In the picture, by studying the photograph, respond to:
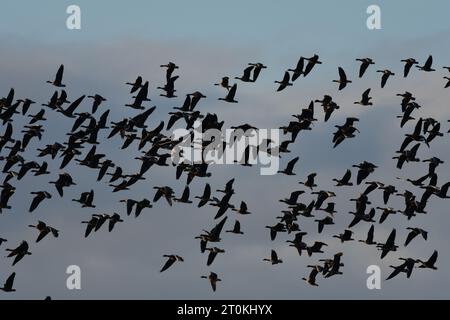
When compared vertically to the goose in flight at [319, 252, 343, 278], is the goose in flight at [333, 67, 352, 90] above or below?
above

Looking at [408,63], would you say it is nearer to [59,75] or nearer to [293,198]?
[293,198]

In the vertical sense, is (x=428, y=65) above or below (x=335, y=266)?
above

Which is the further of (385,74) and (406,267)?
(385,74)

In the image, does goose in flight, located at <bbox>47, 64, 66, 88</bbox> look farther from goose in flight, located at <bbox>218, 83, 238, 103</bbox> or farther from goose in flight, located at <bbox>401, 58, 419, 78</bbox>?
goose in flight, located at <bbox>401, 58, 419, 78</bbox>

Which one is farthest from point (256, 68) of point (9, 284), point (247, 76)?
point (9, 284)

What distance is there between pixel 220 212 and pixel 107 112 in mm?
10794

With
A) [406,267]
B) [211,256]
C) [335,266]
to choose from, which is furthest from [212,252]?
[406,267]

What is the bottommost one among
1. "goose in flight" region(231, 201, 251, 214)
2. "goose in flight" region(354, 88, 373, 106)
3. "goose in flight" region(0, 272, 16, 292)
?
"goose in flight" region(0, 272, 16, 292)

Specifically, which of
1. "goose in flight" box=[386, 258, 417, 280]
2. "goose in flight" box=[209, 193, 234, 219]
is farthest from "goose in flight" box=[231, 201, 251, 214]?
"goose in flight" box=[386, 258, 417, 280]

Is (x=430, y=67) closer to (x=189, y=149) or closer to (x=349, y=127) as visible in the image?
(x=349, y=127)

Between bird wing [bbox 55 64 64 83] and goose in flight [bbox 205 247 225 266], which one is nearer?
goose in flight [bbox 205 247 225 266]

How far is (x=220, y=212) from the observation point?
119125mm
